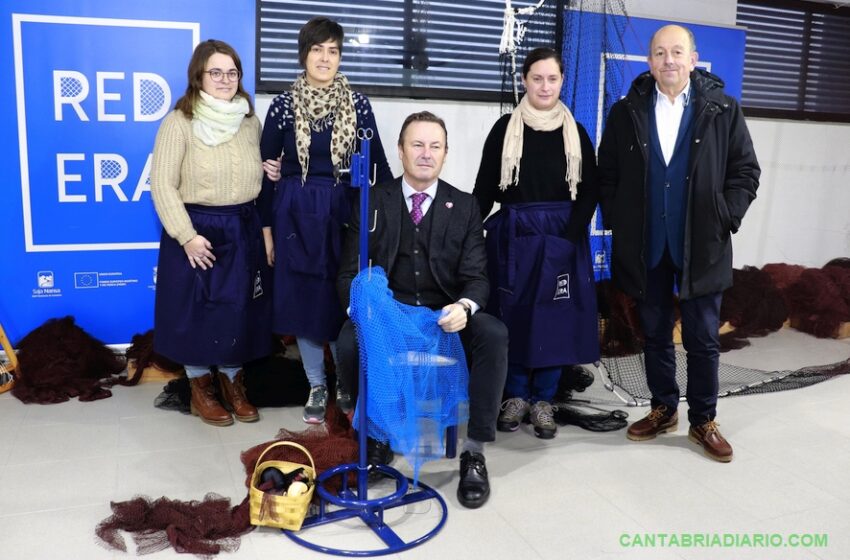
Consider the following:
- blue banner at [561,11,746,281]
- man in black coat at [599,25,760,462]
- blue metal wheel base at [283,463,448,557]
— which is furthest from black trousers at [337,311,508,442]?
blue banner at [561,11,746,281]

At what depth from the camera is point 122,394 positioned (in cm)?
351

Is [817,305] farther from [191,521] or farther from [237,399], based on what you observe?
[191,521]

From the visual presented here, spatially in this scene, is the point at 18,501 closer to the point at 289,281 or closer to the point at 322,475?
the point at 322,475

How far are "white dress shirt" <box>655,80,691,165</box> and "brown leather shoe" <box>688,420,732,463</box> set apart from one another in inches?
39.3

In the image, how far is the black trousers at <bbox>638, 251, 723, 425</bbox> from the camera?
2869mm

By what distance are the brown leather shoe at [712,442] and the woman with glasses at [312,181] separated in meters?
1.43

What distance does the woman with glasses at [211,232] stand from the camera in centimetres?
293

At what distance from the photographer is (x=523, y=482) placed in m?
2.66

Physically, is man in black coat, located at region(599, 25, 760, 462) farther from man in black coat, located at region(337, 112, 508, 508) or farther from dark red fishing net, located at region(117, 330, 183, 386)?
dark red fishing net, located at region(117, 330, 183, 386)

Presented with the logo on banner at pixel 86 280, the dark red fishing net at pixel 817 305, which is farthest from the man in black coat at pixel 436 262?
the dark red fishing net at pixel 817 305

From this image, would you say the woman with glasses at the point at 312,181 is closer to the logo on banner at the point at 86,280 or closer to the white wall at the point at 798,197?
the logo on banner at the point at 86,280

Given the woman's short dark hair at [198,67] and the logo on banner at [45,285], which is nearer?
the woman's short dark hair at [198,67]

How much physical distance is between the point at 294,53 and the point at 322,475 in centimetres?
245

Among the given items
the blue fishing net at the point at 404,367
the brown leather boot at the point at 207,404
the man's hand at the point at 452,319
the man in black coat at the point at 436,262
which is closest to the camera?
the blue fishing net at the point at 404,367
